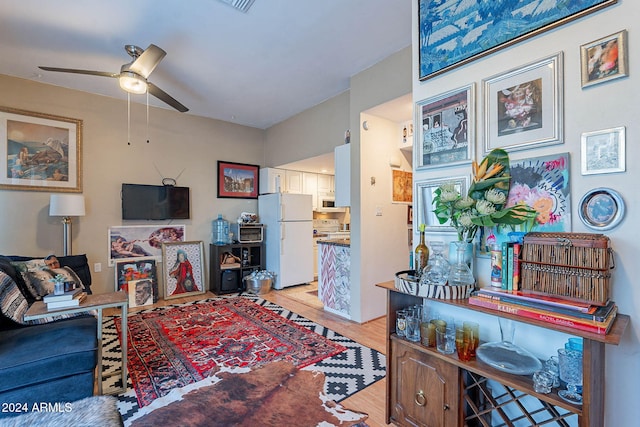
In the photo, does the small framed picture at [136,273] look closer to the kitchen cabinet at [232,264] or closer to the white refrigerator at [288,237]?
the kitchen cabinet at [232,264]

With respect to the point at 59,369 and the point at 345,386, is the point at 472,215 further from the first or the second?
the point at 59,369

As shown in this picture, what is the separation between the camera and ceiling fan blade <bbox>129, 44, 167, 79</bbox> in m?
2.46

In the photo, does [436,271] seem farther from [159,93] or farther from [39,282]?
[39,282]

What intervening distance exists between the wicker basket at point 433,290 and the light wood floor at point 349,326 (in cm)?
89

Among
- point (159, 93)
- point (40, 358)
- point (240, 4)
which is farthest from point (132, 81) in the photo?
point (40, 358)

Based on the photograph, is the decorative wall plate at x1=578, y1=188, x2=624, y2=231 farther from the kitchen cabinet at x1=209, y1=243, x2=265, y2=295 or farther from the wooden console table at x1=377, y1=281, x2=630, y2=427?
the kitchen cabinet at x1=209, y1=243, x2=265, y2=295

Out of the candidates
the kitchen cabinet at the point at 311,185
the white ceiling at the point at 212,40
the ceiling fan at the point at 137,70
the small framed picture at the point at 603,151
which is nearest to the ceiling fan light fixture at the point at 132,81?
the ceiling fan at the point at 137,70

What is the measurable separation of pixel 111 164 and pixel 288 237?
2.82 m

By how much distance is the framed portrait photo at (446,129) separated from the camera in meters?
1.64

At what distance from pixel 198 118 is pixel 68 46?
2.08 meters

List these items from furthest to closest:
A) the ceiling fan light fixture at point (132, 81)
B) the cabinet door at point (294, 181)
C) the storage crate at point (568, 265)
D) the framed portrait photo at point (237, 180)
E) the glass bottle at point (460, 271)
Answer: the cabinet door at point (294, 181)
the framed portrait photo at point (237, 180)
the ceiling fan light fixture at point (132, 81)
the glass bottle at point (460, 271)
the storage crate at point (568, 265)

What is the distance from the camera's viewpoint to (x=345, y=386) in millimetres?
2109

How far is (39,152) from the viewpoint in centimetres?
360

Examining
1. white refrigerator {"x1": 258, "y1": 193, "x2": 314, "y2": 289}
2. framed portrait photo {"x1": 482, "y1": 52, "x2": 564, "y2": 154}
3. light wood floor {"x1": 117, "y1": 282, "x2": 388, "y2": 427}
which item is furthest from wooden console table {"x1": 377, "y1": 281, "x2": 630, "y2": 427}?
white refrigerator {"x1": 258, "y1": 193, "x2": 314, "y2": 289}
